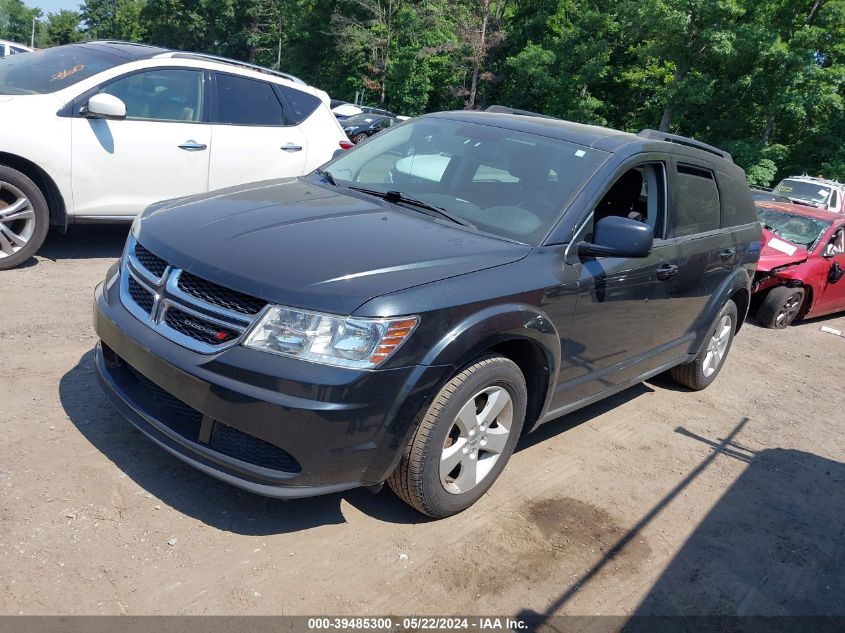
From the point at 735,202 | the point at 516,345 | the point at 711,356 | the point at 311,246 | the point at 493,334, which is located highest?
the point at 735,202

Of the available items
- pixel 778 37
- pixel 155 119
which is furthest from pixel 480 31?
pixel 155 119

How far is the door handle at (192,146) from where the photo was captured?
661cm

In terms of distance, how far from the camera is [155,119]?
21.1 ft

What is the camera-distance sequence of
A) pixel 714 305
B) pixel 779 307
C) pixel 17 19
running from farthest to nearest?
1. pixel 17 19
2. pixel 779 307
3. pixel 714 305

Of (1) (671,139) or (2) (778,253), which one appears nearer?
(1) (671,139)

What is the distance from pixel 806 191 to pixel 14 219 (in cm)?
1947

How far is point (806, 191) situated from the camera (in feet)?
→ 65.0

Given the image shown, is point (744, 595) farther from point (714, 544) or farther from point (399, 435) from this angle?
point (399, 435)

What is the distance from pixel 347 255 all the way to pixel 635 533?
80.5 inches

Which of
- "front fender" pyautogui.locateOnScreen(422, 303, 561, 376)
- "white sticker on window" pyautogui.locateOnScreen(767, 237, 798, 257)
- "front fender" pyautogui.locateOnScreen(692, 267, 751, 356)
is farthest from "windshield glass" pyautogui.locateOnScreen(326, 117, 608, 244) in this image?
"white sticker on window" pyautogui.locateOnScreen(767, 237, 798, 257)

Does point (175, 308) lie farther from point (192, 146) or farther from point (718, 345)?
point (718, 345)

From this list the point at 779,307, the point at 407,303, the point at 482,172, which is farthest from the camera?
the point at 779,307

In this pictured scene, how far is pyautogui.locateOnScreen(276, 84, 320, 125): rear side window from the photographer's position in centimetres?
740

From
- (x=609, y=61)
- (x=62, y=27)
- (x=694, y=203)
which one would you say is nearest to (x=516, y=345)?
(x=694, y=203)
